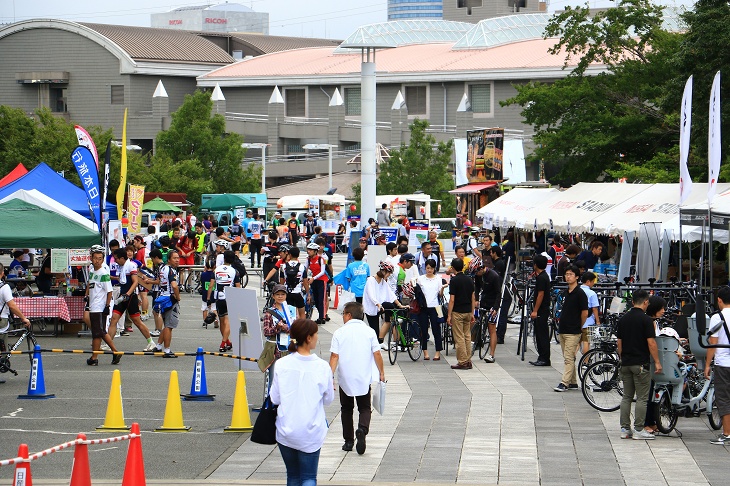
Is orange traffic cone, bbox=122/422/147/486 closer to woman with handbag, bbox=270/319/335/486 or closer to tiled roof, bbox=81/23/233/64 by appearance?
woman with handbag, bbox=270/319/335/486

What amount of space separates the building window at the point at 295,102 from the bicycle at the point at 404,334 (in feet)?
235

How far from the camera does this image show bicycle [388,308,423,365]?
1911cm

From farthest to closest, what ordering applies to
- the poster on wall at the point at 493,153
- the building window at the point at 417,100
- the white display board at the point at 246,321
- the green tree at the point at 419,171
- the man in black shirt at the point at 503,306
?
1. the building window at the point at 417,100
2. the green tree at the point at 419,171
3. the poster on wall at the point at 493,153
4. the man in black shirt at the point at 503,306
5. the white display board at the point at 246,321

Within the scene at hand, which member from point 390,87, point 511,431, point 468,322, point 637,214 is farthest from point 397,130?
point 511,431

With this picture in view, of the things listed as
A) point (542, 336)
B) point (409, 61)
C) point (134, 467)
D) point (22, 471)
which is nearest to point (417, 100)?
point (409, 61)

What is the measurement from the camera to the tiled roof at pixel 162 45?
3607 inches

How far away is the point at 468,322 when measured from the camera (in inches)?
715

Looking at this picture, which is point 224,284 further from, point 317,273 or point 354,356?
point 354,356

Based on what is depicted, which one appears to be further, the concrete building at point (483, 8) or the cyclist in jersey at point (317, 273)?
the concrete building at point (483, 8)

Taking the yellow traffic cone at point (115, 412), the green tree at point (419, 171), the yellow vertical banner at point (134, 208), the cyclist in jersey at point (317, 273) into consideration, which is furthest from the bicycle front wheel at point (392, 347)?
Result: the green tree at point (419, 171)

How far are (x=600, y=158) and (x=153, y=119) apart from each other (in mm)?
55366

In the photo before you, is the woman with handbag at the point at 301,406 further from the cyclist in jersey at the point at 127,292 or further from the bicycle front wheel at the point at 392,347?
the cyclist in jersey at the point at 127,292

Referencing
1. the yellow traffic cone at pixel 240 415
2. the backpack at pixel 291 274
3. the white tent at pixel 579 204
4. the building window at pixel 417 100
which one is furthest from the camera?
the building window at pixel 417 100

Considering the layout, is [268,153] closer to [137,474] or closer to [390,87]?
[390,87]
